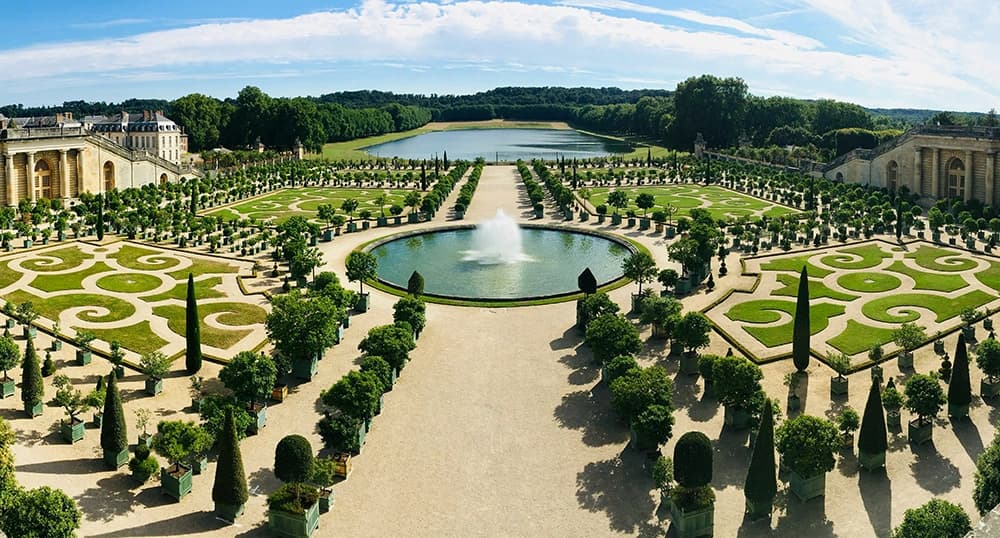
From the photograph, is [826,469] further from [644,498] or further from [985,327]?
[985,327]

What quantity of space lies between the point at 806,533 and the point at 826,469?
235 cm

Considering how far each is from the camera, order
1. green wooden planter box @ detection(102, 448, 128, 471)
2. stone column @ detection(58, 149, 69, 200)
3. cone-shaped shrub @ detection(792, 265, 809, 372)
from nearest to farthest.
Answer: green wooden planter box @ detection(102, 448, 128, 471) → cone-shaped shrub @ detection(792, 265, 809, 372) → stone column @ detection(58, 149, 69, 200)

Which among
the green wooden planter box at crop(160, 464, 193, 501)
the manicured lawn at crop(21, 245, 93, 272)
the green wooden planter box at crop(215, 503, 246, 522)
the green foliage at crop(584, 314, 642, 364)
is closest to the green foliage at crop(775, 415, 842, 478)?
the green foliage at crop(584, 314, 642, 364)

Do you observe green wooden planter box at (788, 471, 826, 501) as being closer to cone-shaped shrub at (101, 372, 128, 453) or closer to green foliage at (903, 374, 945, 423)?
green foliage at (903, 374, 945, 423)

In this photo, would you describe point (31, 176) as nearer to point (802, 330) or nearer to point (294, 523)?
point (294, 523)

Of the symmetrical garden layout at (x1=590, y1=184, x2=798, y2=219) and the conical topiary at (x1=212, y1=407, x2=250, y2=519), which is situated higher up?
the symmetrical garden layout at (x1=590, y1=184, x2=798, y2=219)

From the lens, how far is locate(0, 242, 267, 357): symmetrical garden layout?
37.8m

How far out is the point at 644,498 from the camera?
23734 millimetres

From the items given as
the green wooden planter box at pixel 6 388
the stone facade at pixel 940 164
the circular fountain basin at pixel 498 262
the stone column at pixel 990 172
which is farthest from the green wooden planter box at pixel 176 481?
the stone facade at pixel 940 164

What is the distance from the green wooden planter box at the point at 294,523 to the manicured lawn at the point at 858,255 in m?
39.9

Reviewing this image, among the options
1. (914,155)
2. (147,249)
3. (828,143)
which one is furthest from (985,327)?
(828,143)

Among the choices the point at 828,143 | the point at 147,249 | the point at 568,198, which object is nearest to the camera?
the point at 147,249

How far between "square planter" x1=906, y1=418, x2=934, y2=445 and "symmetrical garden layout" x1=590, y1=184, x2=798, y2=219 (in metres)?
44.2

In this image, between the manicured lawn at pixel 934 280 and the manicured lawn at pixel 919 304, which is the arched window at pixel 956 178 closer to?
the manicured lawn at pixel 934 280
